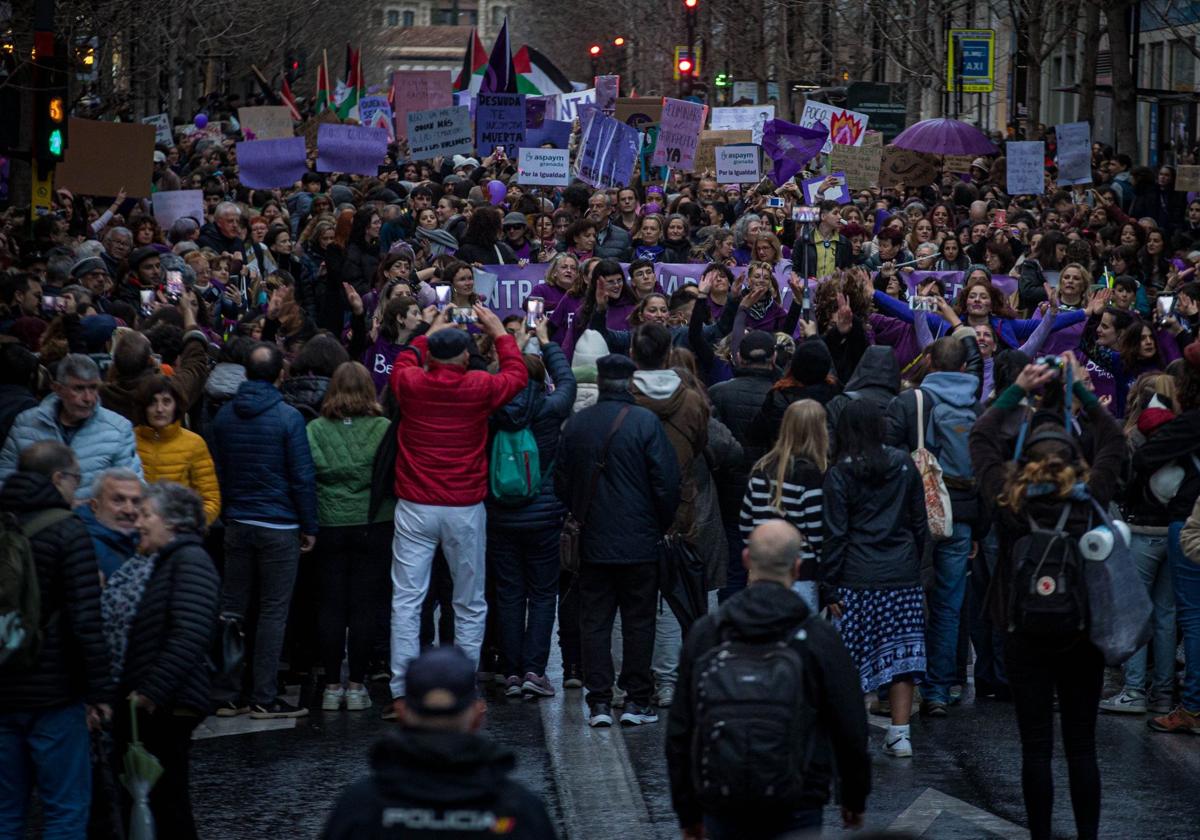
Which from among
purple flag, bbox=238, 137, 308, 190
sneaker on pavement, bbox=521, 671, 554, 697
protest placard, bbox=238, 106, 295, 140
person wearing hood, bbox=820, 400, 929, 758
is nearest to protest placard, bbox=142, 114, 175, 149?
protest placard, bbox=238, 106, 295, 140

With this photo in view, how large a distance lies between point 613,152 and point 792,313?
25.3 feet

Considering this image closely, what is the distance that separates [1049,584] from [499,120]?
1671 centimetres

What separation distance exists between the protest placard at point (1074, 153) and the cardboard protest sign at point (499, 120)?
258 inches

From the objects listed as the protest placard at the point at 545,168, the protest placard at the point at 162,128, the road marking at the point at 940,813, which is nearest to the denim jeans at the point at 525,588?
the road marking at the point at 940,813

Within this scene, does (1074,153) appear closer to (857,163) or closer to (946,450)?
(857,163)

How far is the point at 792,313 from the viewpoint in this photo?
12.6 metres

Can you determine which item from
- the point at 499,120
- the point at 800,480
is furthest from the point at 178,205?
the point at 800,480

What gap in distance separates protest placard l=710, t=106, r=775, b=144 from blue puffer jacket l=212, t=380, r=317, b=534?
61.6 feet

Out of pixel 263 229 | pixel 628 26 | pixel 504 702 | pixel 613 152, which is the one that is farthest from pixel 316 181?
pixel 628 26

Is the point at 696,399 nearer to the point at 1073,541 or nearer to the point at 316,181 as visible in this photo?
the point at 1073,541

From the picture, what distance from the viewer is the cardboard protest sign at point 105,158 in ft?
59.7

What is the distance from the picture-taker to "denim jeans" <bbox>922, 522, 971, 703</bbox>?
945 centimetres

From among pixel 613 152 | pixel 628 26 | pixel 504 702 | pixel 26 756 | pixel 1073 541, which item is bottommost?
pixel 504 702

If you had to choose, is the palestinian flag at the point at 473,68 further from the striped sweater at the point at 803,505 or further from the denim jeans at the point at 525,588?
the striped sweater at the point at 803,505
